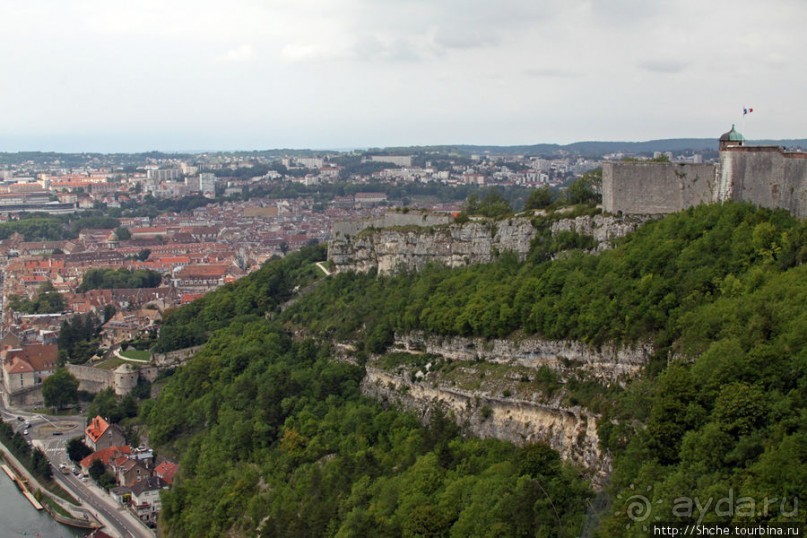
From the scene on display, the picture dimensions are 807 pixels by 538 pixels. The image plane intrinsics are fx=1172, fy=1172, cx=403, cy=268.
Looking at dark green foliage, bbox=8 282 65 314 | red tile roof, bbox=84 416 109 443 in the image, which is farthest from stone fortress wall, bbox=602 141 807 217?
dark green foliage, bbox=8 282 65 314

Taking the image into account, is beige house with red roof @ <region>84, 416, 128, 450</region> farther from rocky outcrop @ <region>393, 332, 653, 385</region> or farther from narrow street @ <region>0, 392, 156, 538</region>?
rocky outcrop @ <region>393, 332, 653, 385</region>

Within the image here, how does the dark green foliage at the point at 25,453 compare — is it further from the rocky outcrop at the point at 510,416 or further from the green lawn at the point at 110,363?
the rocky outcrop at the point at 510,416

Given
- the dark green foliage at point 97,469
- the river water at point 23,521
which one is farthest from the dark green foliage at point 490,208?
the river water at point 23,521

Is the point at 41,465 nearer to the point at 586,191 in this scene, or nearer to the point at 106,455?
the point at 106,455

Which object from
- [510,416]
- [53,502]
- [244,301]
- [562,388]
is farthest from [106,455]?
[562,388]

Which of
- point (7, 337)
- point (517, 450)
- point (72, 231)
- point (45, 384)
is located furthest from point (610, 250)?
point (72, 231)

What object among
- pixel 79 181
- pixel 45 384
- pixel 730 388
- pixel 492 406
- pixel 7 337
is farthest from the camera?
pixel 79 181

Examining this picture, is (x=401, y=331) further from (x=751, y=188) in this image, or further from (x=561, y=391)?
(x=751, y=188)
